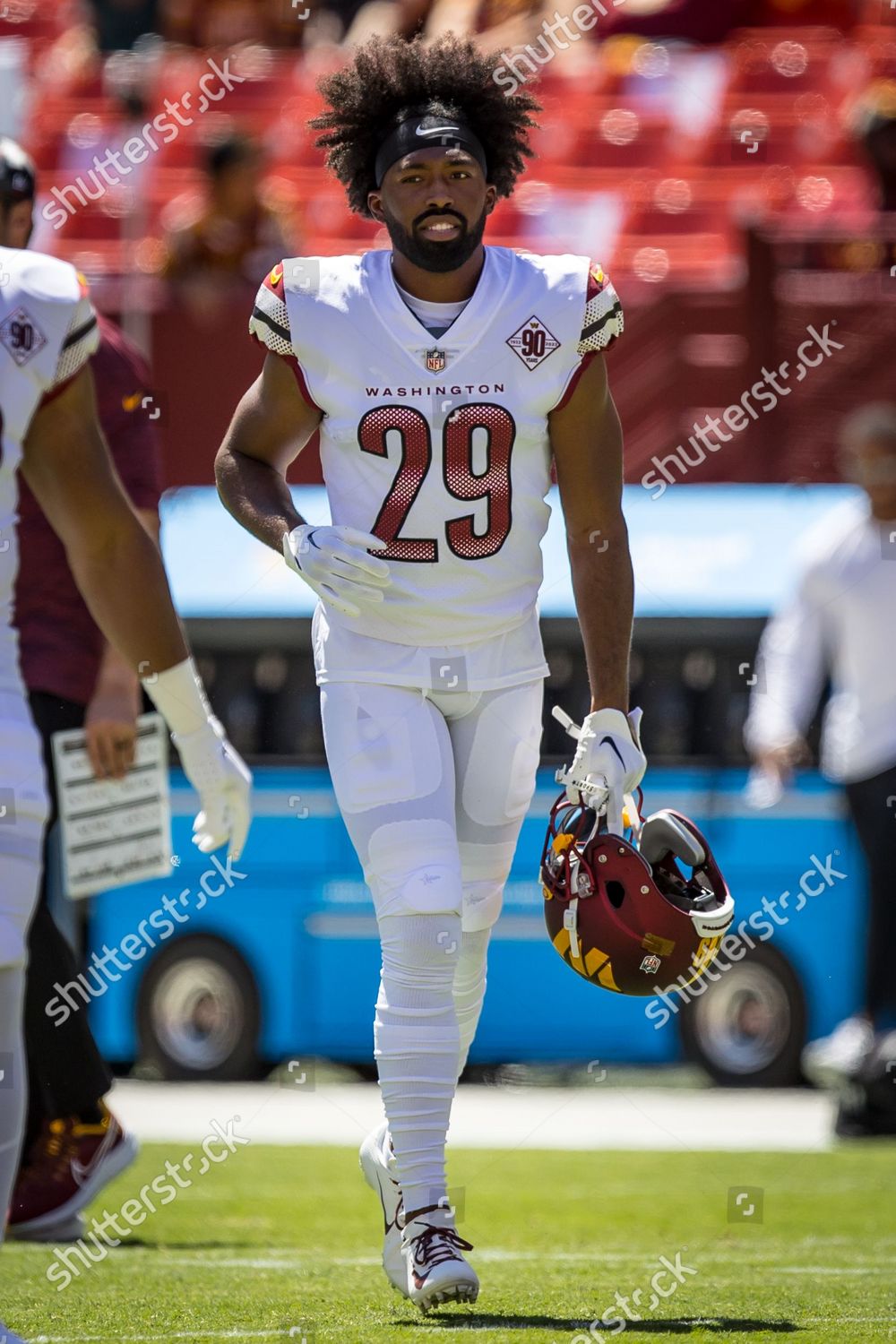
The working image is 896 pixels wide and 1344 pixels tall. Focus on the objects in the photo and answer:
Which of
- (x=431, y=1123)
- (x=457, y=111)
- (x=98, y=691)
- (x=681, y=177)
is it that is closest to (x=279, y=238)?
(x=681, y=177)

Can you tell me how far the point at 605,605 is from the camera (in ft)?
→ 11.3

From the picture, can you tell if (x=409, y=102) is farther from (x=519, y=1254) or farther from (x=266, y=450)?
(x=519, y=1254)

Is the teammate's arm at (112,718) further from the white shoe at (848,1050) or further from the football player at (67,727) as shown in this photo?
the white shoe at (848,1050)

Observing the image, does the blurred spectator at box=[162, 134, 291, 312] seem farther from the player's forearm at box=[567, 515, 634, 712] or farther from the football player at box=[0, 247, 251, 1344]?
the football player at box=[0, 247, 251, 1344]

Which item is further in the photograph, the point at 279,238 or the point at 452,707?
the point at 279,238

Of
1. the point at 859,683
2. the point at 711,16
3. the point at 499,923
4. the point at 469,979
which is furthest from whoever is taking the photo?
the point at 711,16

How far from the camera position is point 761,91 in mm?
11578

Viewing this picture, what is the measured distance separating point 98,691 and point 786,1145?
2738mm

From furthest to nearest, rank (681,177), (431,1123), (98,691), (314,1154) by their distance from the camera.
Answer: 1. (681,177)
2. (314,1154)
3. (98,691)
4. (431,1123)

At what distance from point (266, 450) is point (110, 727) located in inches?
43.4

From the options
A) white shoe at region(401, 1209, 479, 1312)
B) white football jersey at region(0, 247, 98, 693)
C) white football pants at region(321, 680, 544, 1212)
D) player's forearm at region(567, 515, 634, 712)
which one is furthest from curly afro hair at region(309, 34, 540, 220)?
white shoe at region(401, 1209, 479, 1312)

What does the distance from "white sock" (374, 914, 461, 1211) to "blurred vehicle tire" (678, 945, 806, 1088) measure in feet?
15.2

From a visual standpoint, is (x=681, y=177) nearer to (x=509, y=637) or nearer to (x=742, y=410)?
(x=742, y=410)

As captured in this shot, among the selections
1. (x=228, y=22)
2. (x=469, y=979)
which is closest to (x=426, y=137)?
(x=469, y=979)
